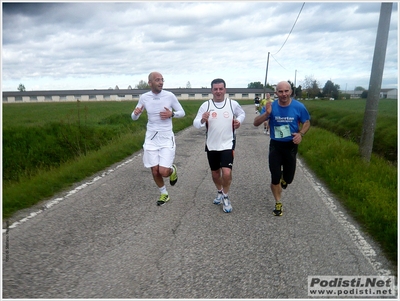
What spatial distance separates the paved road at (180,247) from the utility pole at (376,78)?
302 centimetres

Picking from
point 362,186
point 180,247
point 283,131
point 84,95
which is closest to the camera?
Answer: point 180,247

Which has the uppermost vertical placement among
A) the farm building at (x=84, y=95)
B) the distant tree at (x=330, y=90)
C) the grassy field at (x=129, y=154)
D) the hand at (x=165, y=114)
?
the hand at (x=165, y=114)

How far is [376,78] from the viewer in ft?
27.8

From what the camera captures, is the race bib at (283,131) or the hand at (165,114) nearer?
the race bib at (283,131)

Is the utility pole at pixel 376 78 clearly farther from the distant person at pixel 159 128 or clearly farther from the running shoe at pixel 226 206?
the distant person at pixel 159 128

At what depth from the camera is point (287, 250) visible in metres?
4.22

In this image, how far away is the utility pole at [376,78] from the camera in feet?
26.6

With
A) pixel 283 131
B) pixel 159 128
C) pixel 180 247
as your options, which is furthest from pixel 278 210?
pixel 159 128

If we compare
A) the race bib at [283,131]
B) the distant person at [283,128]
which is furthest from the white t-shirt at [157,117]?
the race bib at [283,131]

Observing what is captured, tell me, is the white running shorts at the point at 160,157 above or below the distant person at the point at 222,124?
below

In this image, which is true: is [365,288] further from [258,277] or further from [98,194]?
[98,194]

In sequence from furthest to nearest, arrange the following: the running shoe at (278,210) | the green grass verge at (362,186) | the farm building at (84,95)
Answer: the farm building at (84,95) < the running shoe at (278,210) < the green grass verge at (362,186)

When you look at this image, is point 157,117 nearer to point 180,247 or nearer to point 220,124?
point 220,124

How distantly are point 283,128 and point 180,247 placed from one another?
2.26 metres
